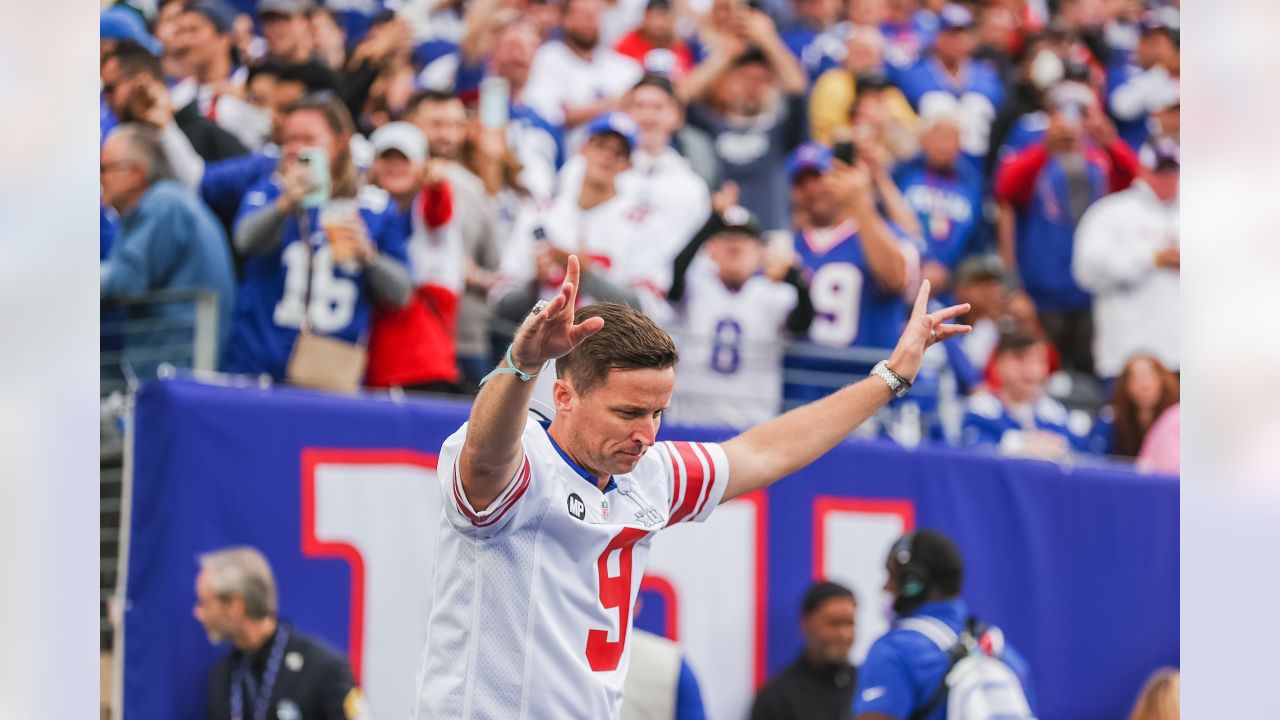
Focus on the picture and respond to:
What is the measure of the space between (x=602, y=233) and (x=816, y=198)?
5.09ft

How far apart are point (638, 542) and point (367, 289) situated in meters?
4.05

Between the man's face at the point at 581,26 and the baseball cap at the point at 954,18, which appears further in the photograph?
the baseball cap at the point at 954,18

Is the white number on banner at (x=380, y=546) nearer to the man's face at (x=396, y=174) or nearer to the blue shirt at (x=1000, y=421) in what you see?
the man's face at (x=396, y=174)

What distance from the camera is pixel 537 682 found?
12.0 feet

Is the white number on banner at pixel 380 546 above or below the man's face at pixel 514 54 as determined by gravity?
below

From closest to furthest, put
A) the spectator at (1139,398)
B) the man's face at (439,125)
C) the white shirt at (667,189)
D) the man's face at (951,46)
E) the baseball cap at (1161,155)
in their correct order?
the man's face at (439,125)
the white shirt at (667,189)
the spectator at (1139,398)
the baseball cap at (1161,155)
the man's face at (951,46)

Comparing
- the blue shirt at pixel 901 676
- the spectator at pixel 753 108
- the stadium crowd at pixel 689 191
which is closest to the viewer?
the blue shirt at pixel 901 676

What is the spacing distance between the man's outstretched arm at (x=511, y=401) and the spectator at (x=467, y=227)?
476 centimetres

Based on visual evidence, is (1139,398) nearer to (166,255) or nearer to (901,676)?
A: (901,676)

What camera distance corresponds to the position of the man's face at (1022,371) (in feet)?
32.1

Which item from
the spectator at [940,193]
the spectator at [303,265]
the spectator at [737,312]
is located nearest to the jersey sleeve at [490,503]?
the spectator at [303,265]
